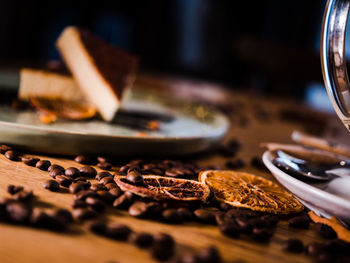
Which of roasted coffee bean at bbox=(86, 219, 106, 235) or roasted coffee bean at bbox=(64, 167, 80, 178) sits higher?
roasted coffee bean at bbox=(86, 219, 106, 235)

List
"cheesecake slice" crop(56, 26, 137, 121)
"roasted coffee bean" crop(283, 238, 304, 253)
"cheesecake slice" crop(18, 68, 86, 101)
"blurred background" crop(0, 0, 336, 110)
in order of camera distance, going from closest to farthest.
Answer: "roasted coffee bean" crop(283, 238, 304, 253), "cheesecake slice" crop(56, 26, 137, 121), "cheesecake slice" crop(18, 68, 86, 101), "blurred background" crop(0, 0, 336, 110)

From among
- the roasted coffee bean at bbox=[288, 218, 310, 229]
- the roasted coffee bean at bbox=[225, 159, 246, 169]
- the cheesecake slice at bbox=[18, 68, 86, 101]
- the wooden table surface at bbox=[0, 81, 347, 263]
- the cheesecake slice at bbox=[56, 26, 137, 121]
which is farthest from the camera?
the cheesecake slice at bbox=[18, 68, 86, 101]

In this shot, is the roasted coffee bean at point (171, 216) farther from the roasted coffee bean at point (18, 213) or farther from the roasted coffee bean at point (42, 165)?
the roasted coffee bean at point (42, 165)

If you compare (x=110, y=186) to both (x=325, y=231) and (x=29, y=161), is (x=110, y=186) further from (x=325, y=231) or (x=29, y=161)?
(x=325, y=231)

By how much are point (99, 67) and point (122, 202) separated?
Answer: 1013 mm

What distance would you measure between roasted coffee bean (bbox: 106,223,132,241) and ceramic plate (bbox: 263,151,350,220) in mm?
337

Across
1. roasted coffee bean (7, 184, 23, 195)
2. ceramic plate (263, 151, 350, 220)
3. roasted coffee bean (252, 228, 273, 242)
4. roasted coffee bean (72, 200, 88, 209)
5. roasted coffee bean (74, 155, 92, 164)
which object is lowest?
roasted coffee bean (74, 155, 92, 164)

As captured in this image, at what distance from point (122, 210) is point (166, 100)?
139cm

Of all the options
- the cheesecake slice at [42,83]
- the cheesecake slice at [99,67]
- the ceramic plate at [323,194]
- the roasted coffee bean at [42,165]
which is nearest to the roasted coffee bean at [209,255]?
the ceramic plate at [323,194]

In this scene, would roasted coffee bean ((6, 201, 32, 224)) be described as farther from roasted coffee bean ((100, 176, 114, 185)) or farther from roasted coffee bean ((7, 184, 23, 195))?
roasted coffee bean ((100, 176, 114, 185))

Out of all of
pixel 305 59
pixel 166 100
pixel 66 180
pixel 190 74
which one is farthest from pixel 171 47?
pixel 66 180

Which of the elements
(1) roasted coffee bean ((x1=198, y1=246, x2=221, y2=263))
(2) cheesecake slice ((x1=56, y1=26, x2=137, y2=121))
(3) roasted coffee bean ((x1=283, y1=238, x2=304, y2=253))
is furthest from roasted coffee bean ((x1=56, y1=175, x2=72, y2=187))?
(2) cheesecake slice ((x1=56, y1=26, x2=137, y2=121))

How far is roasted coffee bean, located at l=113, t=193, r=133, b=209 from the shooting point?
686 millimetres

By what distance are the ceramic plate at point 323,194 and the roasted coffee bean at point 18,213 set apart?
486 millimetres
